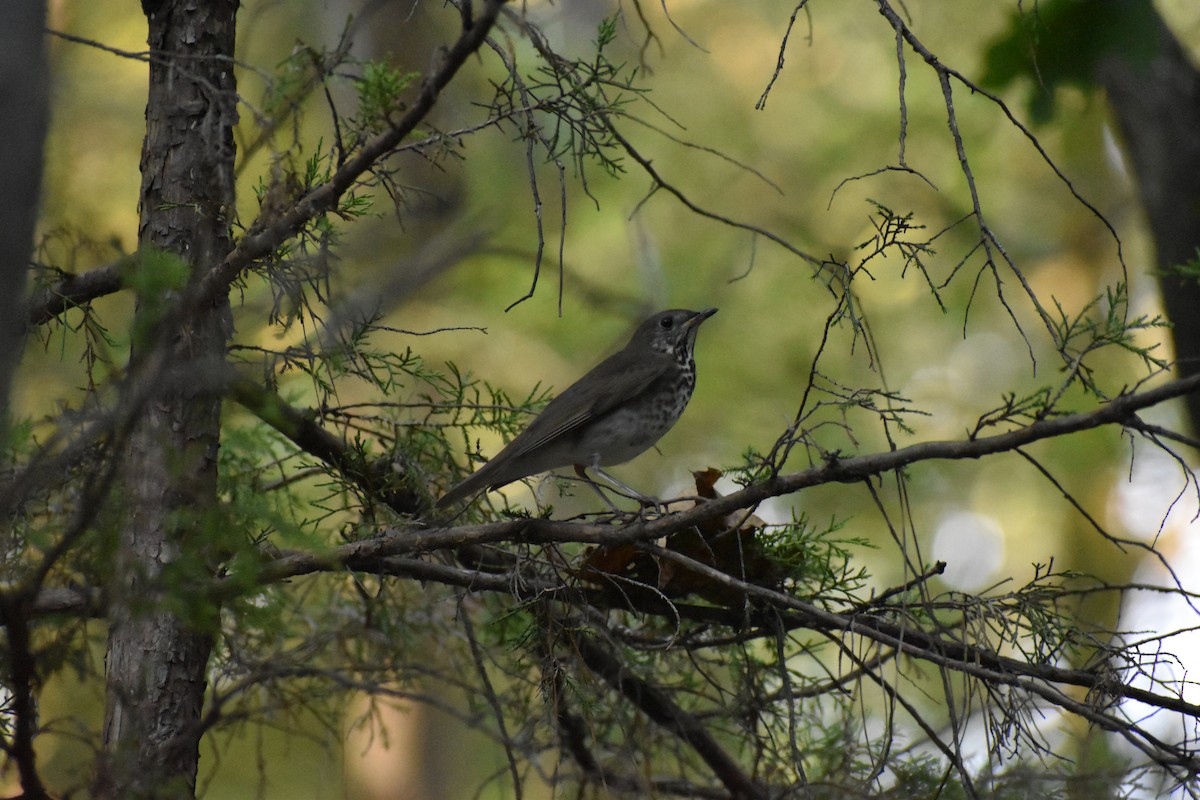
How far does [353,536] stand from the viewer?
3.13 m

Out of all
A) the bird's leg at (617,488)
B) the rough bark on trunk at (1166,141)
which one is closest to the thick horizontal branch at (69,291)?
the bird's leg at (617,488)

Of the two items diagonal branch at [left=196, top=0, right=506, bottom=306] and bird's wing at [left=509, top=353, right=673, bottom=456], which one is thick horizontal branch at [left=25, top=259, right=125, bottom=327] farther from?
bird's wing at [left=509, top=353, right=673, bottom=456]

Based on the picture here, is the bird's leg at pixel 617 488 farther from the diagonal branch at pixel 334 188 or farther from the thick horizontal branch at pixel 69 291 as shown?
the thick horizontal branch at pixel 69 291

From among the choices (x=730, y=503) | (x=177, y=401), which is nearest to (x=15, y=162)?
(x=177, y=401)

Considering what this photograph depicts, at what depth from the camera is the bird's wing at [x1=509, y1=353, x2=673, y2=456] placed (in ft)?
13.1

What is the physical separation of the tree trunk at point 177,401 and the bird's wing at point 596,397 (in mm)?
1283

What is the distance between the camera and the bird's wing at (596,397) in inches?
157

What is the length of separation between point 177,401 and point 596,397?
189 cm

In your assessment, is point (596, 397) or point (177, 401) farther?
point (596, 397)

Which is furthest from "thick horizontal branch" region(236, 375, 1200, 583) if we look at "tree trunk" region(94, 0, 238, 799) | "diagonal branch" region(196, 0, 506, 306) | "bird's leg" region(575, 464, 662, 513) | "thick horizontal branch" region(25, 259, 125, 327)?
"thick horizontal branch" region(25, 259, 125, 327)

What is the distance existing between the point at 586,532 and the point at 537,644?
51cm

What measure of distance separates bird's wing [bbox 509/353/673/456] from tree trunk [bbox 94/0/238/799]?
1.28m

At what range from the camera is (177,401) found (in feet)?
9.00

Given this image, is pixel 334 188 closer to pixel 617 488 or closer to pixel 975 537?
pixel 617 488
